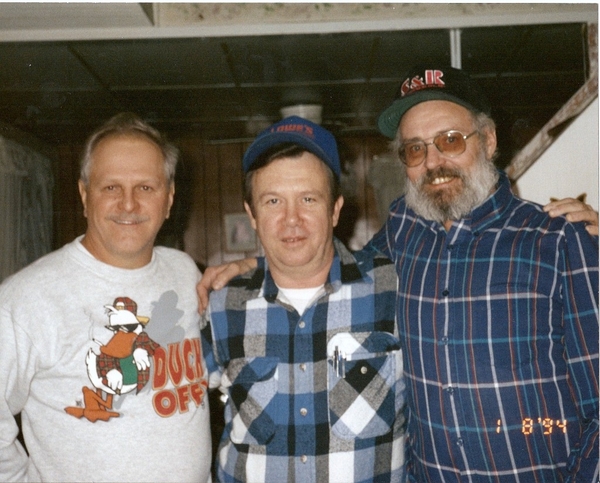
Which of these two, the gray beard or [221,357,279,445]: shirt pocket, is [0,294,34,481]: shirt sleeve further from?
the gray beard

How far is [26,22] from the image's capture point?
239 cm

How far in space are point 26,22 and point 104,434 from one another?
1946mm

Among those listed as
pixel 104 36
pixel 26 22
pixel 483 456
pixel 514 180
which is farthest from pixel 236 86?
pixel 483 456

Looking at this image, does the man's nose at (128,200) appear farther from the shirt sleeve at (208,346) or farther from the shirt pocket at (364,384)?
the shirt pocket at (364,384)

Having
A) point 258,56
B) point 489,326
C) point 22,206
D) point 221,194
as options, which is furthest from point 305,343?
point 221,194

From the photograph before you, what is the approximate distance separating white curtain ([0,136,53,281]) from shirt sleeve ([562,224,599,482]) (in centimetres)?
367

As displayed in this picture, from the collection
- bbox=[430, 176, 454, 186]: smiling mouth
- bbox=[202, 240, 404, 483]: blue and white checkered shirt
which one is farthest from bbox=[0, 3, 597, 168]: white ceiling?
bbox=[202, 240, 404, 483]: blue and white checkered shirt

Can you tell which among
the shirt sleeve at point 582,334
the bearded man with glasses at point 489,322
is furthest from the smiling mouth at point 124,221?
the shirt sleeve at point 582,334

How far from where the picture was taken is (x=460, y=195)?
4.84 feet

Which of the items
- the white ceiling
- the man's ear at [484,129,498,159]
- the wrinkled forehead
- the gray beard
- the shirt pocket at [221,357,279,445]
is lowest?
the shirt pocket at [221,357,279,445]

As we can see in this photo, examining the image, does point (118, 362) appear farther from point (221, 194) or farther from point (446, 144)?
point (221, 194)

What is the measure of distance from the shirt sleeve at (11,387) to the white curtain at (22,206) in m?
2.52

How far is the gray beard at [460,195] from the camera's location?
1476mm

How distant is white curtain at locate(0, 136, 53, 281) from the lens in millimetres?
3898
